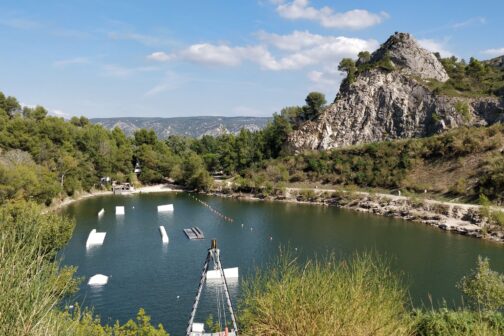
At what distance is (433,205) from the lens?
2138 inches

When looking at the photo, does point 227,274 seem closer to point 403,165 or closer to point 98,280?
point 98,280

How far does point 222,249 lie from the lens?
39.7 meters

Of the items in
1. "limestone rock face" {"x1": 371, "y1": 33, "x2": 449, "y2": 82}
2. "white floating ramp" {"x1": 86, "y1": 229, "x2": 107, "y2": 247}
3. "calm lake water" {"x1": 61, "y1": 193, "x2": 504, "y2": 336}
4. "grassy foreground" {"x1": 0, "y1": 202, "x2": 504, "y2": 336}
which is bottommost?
"calm lake water" {"x1": 61, "y1": 193, "x2": 504, "y2": 336}

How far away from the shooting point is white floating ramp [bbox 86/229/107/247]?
135ft

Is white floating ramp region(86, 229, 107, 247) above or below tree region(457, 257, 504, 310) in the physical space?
below

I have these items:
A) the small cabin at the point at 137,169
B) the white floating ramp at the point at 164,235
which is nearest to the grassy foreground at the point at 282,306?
the white floating ramp at the point at 164,235

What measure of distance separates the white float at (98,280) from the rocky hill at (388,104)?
2452 inches

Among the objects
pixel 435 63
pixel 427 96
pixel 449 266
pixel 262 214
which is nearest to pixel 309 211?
pixel 262 214

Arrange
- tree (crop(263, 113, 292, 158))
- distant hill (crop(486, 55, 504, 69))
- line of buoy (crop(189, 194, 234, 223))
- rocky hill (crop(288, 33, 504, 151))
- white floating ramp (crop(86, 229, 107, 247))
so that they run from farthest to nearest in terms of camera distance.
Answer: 1. distant hill (crop(486, 55, 504, 69))
2. tree (crop(263, 113, 292, 158))
3. rocky hill (crop(288, 33, 504, 151))
4. line of buoy (crop(189, 194, 234, 223))
5. white floating ramp (crop(86, 229, 107, 247))

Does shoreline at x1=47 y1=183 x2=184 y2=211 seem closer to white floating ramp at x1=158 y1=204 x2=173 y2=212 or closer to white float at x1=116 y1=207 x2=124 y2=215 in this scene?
white float at x1=116 y1=207 x2=124 y2=215

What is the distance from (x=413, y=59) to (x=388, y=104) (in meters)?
12.4

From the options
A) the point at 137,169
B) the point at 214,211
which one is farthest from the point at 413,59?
the point at 137,169

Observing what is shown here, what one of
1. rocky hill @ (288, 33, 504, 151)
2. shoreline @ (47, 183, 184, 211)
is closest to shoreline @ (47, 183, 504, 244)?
shoreline @ (47, 183, 184, 211)

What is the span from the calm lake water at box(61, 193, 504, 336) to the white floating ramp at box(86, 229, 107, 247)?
643mm
